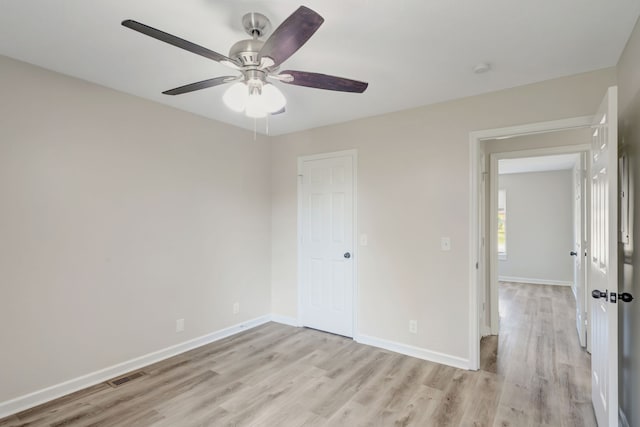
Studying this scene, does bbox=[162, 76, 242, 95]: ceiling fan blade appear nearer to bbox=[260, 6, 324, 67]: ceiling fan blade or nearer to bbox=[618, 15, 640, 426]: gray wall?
bbox=[260, 6, 324, 67]: ceiling fan blade

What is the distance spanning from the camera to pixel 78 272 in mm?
2627

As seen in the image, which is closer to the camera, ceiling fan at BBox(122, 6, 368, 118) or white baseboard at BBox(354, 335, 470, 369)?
ceiling fan at BBox(122, 6, 368, 118)

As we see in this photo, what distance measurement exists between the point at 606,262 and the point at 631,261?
0.25 m

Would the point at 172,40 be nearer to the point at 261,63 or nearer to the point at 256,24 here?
the point at 261,63

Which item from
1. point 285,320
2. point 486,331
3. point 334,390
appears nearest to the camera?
point 334,390

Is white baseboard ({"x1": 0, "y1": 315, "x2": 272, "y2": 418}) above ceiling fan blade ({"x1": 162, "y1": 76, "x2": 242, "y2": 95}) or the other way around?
the other way around

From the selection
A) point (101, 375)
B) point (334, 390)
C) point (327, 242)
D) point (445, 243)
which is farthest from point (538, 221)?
point (101, 375)

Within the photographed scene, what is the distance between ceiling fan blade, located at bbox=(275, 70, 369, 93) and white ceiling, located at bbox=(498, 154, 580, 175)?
4669 millimetres

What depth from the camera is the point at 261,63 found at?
1.67 meters

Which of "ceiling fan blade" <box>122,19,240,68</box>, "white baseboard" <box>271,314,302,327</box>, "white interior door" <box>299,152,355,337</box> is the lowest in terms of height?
"white baseboard" <box>271,314,302,327</box>

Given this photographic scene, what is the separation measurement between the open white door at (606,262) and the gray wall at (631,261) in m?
0.13

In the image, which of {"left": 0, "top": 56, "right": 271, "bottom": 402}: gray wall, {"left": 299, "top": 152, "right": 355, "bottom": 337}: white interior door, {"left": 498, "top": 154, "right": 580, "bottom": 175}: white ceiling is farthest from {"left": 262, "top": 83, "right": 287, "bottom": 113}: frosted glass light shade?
{"left": 498, "top": 154, "right": 580, "bottom": 175}: white ceiling

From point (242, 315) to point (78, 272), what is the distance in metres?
1.91

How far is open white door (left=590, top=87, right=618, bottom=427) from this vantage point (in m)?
1.72
